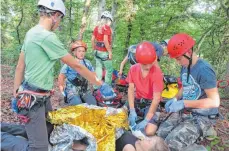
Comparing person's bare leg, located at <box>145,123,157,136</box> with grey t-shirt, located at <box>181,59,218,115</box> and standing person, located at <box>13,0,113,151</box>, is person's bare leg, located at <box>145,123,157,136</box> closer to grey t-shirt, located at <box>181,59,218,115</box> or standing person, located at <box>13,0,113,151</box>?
grey t-shirt, located at <box>181,59,218,115</box>

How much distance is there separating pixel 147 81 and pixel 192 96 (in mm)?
938

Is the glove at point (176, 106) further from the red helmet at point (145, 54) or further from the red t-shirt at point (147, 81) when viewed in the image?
the red helmet at point (145, 54)

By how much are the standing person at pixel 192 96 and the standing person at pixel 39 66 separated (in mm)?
1570

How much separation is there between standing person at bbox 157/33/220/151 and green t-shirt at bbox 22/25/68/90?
1.75m

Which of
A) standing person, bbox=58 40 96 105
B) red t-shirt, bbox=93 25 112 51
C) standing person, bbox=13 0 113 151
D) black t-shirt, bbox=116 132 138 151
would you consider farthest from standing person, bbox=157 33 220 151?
red t-shirt, bbox=93 25 112 51

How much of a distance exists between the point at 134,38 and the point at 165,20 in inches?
68.6

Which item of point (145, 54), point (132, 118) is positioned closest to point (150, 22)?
point (145, 54)

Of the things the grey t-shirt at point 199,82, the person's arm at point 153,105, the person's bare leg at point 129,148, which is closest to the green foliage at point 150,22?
the person's arm at point 153,105

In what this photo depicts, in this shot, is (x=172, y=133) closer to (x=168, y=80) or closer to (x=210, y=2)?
(x=168, y=80)

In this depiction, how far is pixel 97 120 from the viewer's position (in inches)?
159

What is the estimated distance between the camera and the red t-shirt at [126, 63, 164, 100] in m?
4.66

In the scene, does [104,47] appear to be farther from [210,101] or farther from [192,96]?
[210,101]

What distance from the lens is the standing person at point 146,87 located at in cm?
442

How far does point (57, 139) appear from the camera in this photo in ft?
12.2
